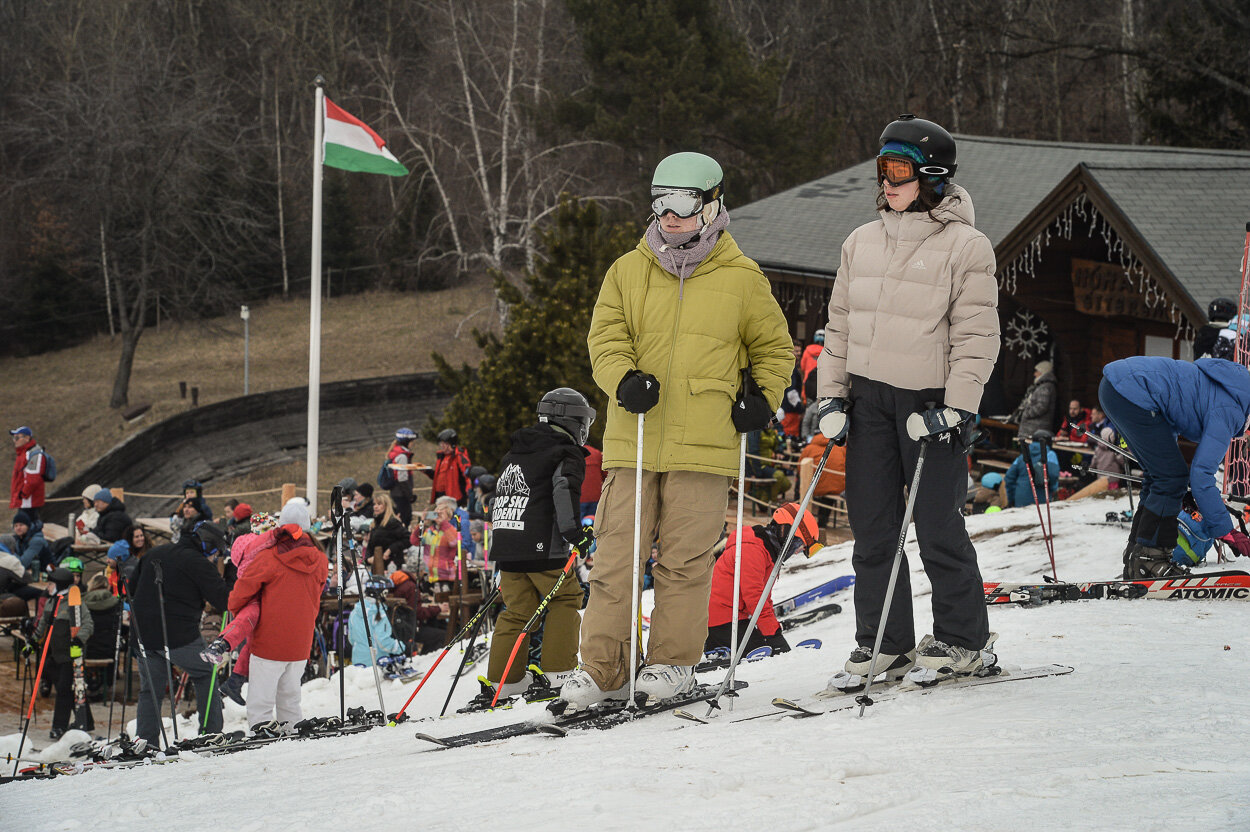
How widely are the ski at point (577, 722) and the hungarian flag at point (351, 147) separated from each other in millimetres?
12127

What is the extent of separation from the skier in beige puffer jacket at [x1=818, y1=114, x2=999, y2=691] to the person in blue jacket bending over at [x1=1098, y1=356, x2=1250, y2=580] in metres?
2.35

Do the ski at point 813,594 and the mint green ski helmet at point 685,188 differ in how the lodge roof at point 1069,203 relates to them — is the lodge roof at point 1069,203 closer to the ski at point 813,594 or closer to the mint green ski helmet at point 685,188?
the ski at point 813,594

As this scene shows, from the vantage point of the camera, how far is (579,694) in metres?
4.70

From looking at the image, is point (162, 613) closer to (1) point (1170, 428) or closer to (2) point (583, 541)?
(2) point (583, 541)

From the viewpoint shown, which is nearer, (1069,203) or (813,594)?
(813,594)

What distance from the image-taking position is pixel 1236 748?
369 centimetres

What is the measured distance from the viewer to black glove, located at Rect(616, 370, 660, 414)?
4.50 metres

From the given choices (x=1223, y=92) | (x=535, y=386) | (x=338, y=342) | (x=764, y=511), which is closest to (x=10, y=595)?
(x=535, y=386)

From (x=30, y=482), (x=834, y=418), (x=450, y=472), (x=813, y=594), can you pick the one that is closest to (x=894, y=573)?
(x=834, y=418)

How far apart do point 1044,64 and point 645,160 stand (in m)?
17.5

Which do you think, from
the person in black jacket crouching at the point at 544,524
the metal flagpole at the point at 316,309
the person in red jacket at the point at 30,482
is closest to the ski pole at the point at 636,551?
the person in black jacket crouching at the point at 544,524

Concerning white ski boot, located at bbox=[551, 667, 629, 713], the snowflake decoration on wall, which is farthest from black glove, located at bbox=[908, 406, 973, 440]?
the snowflake decoration on wall

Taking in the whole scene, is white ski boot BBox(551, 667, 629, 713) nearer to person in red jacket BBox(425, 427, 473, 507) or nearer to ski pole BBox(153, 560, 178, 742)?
ski pole BBox(153, 560, 178, 742)

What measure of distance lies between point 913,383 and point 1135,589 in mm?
2800
